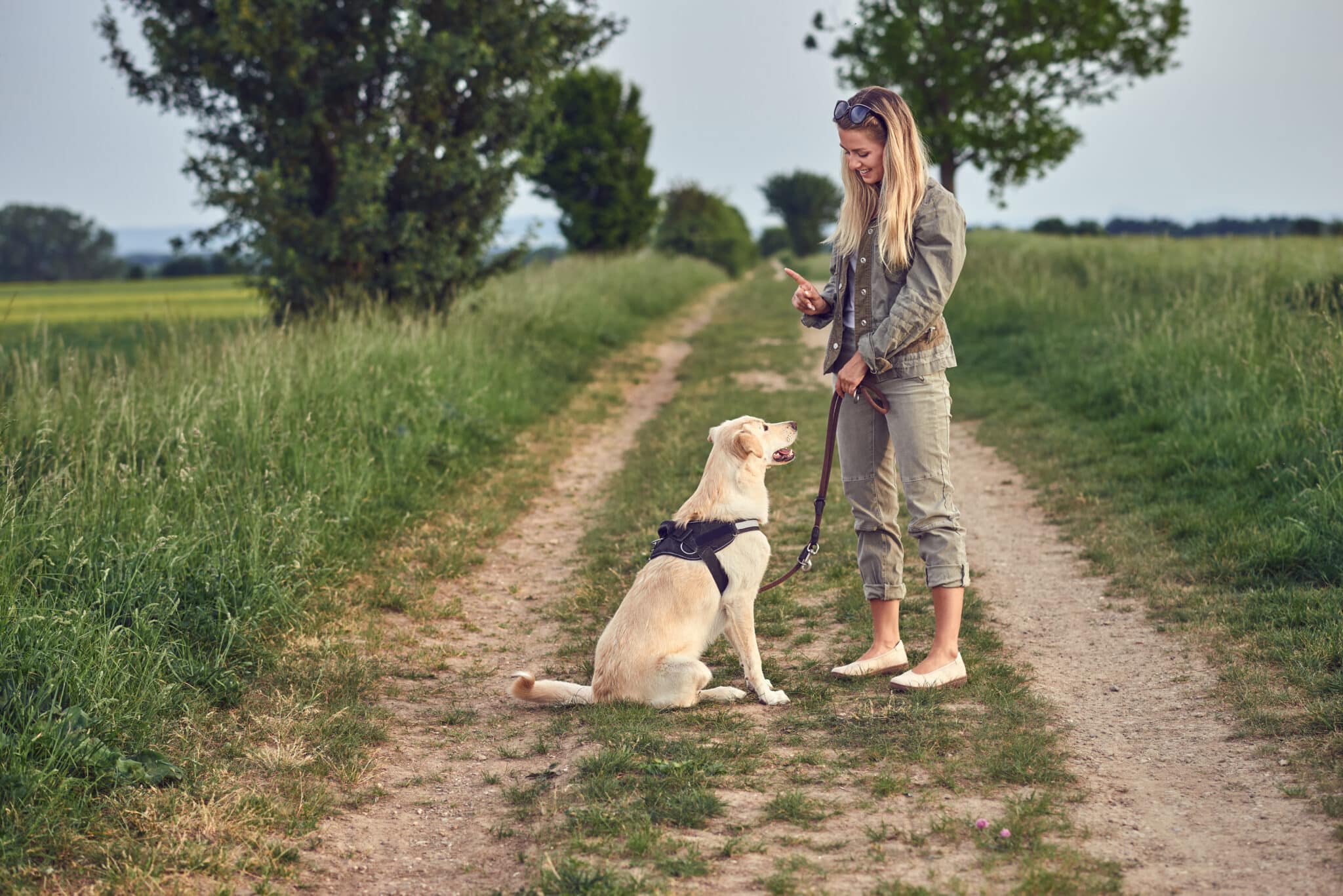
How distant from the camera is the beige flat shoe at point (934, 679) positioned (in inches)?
178

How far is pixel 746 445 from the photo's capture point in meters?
4.62

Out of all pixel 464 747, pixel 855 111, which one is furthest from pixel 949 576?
pixel 464 747

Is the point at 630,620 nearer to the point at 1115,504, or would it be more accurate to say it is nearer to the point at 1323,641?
the point at 1323,641

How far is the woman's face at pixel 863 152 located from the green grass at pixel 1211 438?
2.70m

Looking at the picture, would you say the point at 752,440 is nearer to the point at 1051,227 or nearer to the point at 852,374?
the point at 852,374

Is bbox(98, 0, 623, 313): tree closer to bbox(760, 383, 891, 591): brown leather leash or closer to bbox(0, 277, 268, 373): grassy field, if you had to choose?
bbox(0, 277, 268, 373): grassy field

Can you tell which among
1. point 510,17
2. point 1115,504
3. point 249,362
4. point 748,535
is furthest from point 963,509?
point 510,17

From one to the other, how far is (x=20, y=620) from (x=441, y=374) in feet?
21.3

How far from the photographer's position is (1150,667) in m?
4.80

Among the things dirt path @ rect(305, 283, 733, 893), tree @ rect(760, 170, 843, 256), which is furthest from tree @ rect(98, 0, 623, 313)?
tree @ rect(760, 170, 843, 256)

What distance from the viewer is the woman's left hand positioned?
14.7 feet

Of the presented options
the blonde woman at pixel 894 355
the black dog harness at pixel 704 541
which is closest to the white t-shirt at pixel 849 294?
the blonde woman at pixel 894 355

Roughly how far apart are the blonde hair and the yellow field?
8.26 meters

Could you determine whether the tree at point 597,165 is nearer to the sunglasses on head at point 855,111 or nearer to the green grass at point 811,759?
the green grass at point 811,759
